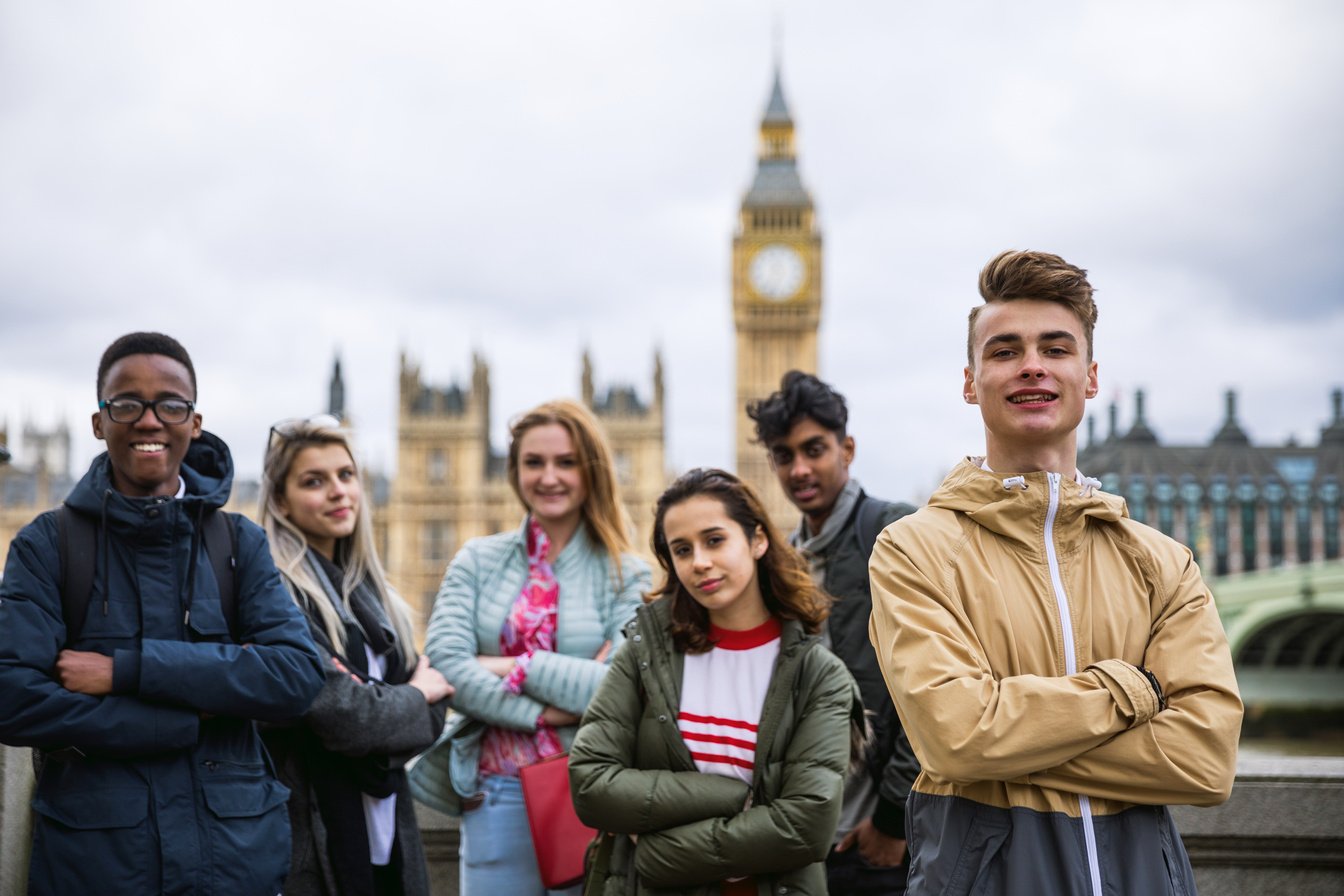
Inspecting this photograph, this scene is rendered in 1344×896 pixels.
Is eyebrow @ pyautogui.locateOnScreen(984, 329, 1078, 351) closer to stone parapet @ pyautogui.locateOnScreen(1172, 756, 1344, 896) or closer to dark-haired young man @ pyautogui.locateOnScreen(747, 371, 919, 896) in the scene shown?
dark-haired young man @ pyautogui.locateOnScreen(747, 371, 919, 896)

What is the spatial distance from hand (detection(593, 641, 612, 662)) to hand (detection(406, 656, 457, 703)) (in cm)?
35

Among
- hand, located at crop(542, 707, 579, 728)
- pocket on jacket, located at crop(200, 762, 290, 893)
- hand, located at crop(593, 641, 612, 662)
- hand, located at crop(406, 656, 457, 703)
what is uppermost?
hand, located at crop(593, 641, 612, 662)

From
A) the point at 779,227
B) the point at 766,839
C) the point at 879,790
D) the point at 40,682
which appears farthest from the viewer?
the point at 779,227

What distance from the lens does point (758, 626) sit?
93.0 inches

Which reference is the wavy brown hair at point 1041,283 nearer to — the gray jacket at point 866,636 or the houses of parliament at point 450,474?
the gray jacket at point 866,636

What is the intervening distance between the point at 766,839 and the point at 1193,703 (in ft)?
2.67

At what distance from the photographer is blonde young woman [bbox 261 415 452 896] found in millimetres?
2414

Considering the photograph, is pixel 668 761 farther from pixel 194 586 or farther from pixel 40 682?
pixel 40 682

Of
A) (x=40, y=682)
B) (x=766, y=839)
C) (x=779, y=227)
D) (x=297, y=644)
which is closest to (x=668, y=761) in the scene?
(x=766, y=839)

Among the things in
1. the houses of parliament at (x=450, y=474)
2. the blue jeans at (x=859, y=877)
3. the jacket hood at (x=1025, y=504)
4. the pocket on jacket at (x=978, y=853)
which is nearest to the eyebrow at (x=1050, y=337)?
the jacket hood at (x=1025, y=504)

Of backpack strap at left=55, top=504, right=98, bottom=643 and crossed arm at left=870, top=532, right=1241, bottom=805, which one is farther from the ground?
backpack strap at left=55, top=504, right=98, bottom=643

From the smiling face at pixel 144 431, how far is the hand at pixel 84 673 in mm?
331

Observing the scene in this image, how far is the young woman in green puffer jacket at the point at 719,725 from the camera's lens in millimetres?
2092

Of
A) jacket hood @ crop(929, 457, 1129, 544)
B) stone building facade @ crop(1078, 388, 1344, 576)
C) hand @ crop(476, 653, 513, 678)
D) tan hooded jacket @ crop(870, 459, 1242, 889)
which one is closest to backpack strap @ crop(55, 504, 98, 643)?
hand @ crop(476, 653, 513, 678)
